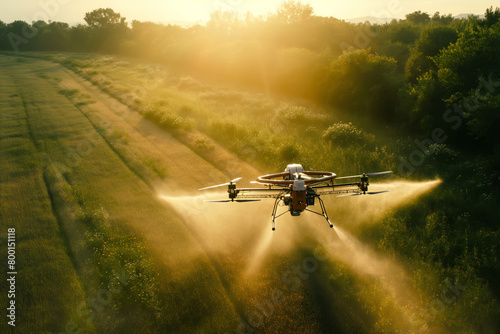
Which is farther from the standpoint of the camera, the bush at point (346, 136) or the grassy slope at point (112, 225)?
the bush at point (346, 136)

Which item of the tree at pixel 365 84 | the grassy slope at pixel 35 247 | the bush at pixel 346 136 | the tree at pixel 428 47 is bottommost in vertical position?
the grassy slope at pixel 35 247

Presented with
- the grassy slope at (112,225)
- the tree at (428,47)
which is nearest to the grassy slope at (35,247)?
the grassy slope at (112,225)

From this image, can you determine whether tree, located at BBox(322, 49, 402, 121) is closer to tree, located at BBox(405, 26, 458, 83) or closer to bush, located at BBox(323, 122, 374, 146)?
tree, located at BBox(405, 26, 458, 83)

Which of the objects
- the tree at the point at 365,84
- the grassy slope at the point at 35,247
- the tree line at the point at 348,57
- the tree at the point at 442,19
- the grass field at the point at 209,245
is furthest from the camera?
the tree at the point at 442,19

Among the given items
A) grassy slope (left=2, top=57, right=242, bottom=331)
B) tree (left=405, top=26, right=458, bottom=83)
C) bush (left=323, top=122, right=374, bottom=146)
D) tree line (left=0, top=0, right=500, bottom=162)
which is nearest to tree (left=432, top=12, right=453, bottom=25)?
tree line (left=0, top=0, right=500, bottom=162)

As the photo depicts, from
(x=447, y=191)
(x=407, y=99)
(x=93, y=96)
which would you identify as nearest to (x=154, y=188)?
(x=447, y=191)

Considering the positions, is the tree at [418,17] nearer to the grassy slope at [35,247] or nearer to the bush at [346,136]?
the bush at [346,136]
